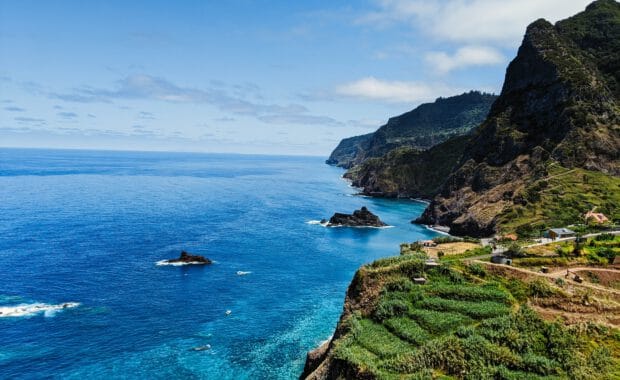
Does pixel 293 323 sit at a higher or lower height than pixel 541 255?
lower

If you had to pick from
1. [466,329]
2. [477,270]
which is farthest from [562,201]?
[466,329]

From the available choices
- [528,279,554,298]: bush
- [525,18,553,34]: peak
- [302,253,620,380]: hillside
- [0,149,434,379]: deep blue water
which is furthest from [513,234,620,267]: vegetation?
[525,18,553,34]: peak

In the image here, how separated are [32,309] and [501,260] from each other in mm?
74638

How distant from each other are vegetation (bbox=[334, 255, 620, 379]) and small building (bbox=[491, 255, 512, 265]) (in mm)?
3824

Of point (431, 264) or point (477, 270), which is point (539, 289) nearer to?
point (477, 270)

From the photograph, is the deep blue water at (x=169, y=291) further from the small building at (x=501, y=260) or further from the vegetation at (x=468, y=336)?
the small building at (x=501, y=260)

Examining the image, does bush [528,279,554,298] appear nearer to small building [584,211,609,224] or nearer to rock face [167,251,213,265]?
small building [584,211,609,224]

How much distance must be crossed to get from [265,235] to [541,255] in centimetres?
9153

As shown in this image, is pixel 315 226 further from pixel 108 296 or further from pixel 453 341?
pixel 453 341

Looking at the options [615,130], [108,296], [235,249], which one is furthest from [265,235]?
[615,130]

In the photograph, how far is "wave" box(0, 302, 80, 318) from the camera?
2831 inches

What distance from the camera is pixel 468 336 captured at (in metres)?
44.2

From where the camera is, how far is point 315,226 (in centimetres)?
15938

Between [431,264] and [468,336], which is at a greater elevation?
[431,264]
